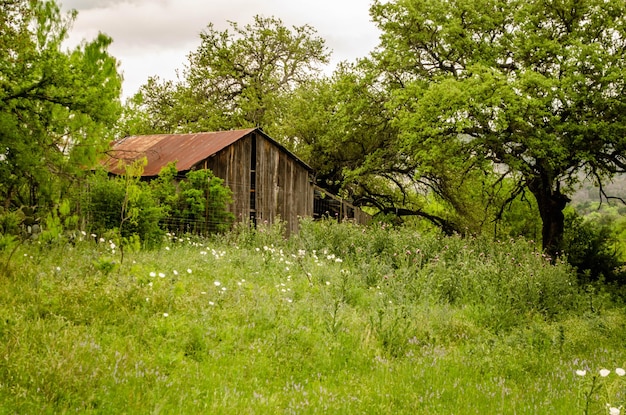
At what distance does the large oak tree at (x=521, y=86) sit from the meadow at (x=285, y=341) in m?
8.31

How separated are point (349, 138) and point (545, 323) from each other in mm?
20760

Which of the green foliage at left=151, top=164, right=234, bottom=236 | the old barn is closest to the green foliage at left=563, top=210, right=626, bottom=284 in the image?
the old barn

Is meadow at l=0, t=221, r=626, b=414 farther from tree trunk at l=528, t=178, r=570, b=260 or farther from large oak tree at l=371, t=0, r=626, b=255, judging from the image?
tree trunk at l=528, t=178, r=570, b=260

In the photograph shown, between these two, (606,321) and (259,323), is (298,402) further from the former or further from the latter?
(606,321)

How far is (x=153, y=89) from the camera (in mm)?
42344

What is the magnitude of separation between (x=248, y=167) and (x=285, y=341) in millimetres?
15547

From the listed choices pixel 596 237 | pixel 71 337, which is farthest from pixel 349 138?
pixel 71 337

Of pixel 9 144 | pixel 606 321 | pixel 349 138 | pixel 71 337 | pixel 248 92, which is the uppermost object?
pixel 248 92

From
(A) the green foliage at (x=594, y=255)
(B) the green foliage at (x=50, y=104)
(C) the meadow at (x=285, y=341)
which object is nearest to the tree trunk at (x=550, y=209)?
(A) the green foliage at (x=594, y=255)

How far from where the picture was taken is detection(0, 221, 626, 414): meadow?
505cm

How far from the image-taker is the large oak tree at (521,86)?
17.8 m

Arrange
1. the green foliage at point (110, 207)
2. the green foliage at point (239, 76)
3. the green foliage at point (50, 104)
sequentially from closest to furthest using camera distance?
the green foliage at point (50, 104), the green foliage at point (110, 207), the green foliage at point (239, 76)

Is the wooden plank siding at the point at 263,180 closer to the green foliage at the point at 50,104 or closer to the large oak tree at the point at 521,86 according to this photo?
the large oak tree at the point at 521,86

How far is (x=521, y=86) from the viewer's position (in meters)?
17.8
